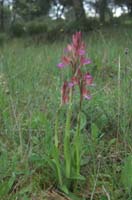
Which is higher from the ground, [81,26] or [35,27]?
[81,26]

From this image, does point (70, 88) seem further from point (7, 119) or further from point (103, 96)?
point (103, 96)

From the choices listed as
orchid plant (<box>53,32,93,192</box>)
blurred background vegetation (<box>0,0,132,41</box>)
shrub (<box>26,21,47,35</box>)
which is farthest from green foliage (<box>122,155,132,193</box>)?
shrub (<box>26,21,47,35</box>)

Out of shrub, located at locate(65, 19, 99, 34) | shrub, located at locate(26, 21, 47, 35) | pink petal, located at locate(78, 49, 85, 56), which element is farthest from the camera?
shrub, located at locate(26, 21, 47, 35)

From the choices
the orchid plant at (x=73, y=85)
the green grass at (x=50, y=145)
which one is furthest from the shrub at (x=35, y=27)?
the orchid plant at (x=73, y=85)

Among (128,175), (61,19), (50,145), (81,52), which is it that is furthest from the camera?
(61,19)

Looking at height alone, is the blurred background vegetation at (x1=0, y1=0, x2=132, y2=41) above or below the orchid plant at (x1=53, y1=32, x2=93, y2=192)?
below

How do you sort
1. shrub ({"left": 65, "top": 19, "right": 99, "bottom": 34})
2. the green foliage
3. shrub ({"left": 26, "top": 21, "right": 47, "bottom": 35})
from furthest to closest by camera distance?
shrub ({"left": 26, "top": 21, "right": 47, "bottom": 35}) → shrub ({"left": 65, "top": 19, "right": 99, "bottom": 34}) → the green foliage

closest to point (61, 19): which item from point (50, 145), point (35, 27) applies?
point (35, 27)

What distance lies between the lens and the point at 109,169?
202 centimetres

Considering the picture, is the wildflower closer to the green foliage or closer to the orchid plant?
the orchid plant

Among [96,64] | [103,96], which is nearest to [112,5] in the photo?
[96,64]

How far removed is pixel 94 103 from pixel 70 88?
107cm

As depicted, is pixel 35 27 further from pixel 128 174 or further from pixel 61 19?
pixel 128 174

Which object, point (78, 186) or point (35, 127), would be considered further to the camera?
point (35, 127)
